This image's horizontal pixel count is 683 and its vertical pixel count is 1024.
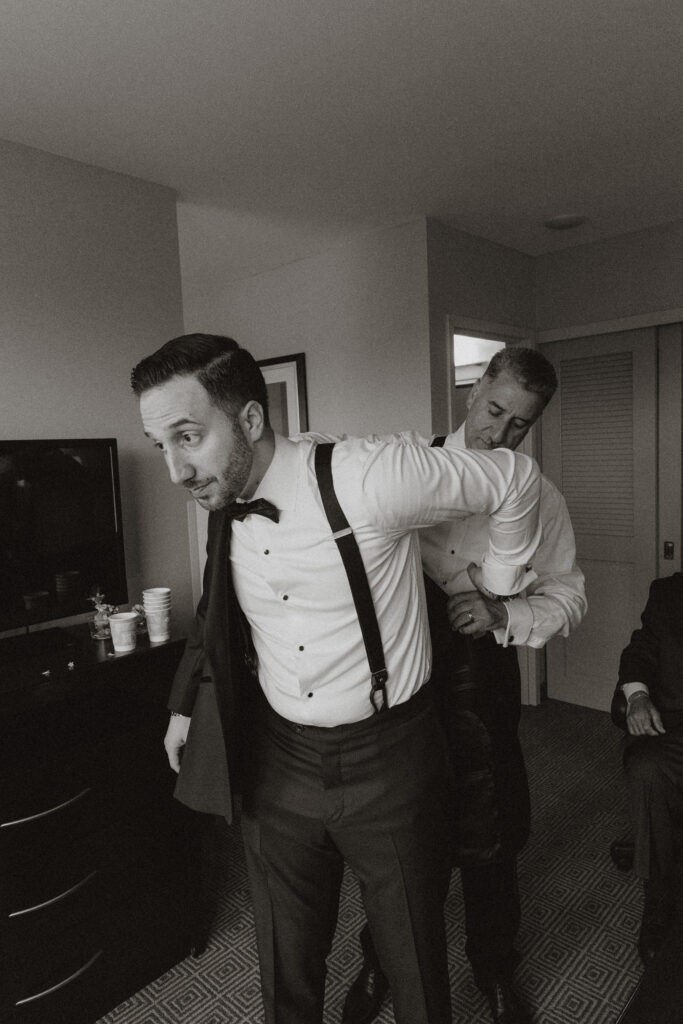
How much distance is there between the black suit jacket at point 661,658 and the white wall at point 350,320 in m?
1.37

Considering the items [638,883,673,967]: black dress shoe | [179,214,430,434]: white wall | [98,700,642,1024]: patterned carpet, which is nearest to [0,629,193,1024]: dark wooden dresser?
[98,700,642,1024]: patterned carpet

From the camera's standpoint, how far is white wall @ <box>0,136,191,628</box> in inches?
89.4

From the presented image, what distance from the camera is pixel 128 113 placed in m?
2.13

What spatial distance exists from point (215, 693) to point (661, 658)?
1754 millimetres

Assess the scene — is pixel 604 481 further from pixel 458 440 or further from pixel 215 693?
pixel 215 693

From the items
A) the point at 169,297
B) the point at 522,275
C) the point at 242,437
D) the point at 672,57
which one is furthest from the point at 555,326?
the point at 242,437

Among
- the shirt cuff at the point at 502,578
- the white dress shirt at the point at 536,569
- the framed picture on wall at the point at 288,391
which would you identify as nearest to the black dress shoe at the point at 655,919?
the white dress shirt at the point at 536,569

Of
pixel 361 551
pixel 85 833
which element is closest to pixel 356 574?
pixel 361 551

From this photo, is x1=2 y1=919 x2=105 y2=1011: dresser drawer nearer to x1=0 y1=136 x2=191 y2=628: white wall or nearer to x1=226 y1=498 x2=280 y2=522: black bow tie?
x1=0 y1=136 x2=191 y2=628: white wall

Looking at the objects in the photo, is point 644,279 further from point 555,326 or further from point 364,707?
point 364,707

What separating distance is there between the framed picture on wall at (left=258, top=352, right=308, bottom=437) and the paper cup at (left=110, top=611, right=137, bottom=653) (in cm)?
213

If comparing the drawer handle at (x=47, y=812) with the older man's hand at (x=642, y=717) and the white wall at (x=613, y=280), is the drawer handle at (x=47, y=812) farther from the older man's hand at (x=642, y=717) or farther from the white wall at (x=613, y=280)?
the white wall at (x=613, y=280)

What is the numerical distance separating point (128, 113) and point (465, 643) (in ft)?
6.31

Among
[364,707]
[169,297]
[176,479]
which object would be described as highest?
[169,297]
